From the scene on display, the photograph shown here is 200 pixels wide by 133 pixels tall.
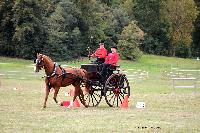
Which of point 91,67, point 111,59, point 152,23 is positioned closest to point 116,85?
point 111,59

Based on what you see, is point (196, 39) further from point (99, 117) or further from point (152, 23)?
point (99, 117)

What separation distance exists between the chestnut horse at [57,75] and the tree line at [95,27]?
159ft

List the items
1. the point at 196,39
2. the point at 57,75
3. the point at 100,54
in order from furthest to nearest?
the point at 196,39 < the point at 100,54 < the point at 57,75

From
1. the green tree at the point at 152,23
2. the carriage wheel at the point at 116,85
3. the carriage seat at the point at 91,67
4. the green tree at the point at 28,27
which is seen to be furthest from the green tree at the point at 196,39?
the carriage seat at the point at 91,67

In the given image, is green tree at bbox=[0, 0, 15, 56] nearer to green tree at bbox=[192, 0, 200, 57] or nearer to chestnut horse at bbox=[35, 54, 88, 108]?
green tree at bbox=[192, 0, 200, 57]

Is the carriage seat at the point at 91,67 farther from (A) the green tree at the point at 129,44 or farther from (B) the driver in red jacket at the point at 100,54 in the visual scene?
(A) the green tree at the point at 129,44

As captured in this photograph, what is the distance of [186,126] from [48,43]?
5956cm

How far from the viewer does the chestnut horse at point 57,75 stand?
21.7 metres

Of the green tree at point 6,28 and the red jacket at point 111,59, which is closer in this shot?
the red jacket at point 111,59

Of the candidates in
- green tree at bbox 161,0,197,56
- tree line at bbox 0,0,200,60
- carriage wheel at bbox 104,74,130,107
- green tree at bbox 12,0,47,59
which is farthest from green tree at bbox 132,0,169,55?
carriage wheel at bbox 104,74,130,107

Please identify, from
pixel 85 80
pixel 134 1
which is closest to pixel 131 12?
pixel 134 1

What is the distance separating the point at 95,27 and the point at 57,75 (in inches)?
2444

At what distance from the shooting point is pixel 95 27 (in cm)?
8369

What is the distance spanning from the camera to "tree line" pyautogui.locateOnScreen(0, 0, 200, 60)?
72312mm
